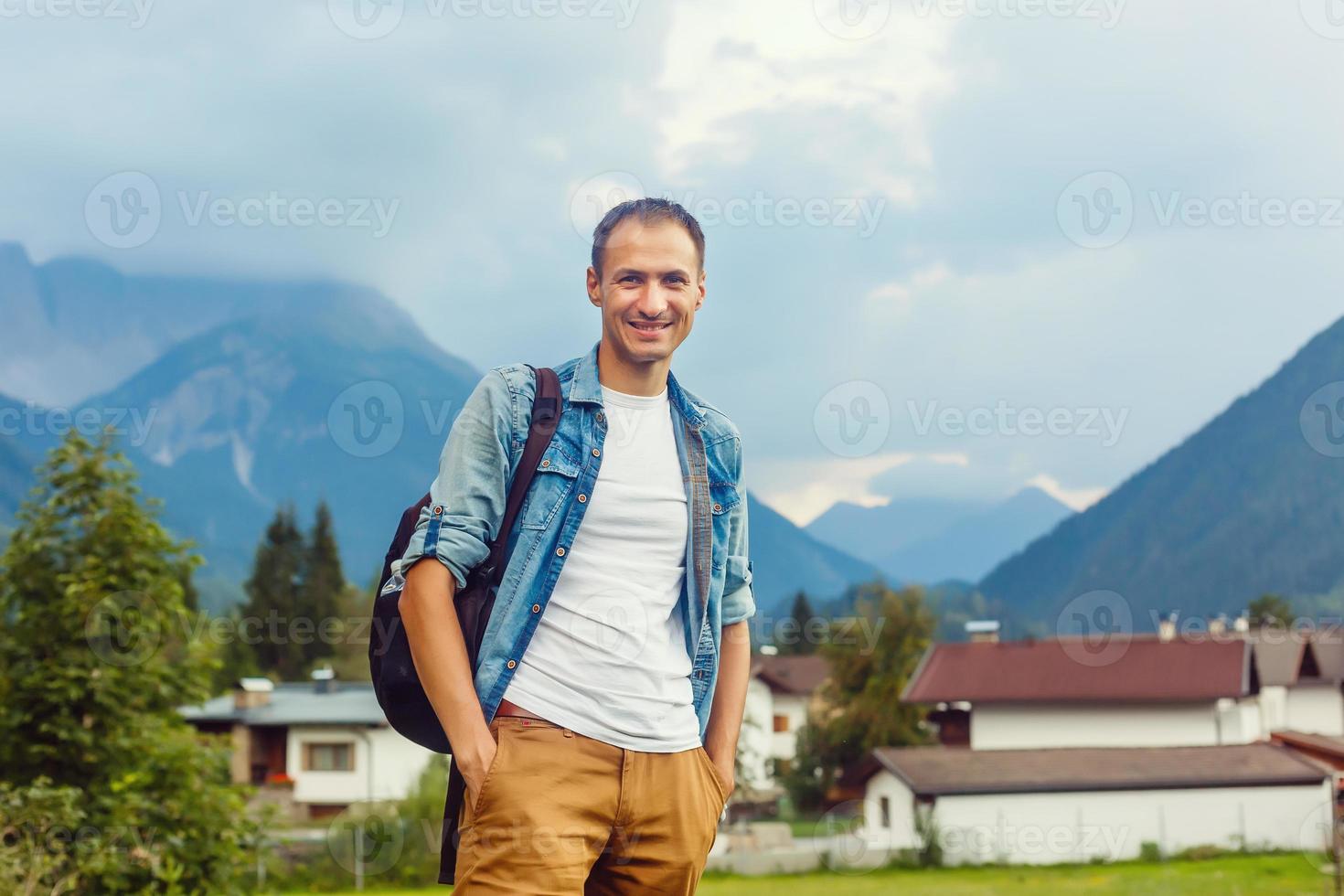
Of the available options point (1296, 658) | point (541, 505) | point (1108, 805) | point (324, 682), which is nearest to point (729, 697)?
point (541, 505)

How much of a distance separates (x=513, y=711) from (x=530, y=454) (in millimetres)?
554

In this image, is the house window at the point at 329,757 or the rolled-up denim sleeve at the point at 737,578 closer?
the rolled-up denim sleeve at the point at 737,578

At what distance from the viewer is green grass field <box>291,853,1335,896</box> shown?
103 ft

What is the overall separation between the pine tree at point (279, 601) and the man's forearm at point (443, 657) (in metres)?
79.5

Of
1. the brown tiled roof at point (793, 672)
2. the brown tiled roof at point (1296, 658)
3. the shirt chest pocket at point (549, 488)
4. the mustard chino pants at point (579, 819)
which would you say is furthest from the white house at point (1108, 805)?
the shirt chest pocket at point (549, 488)

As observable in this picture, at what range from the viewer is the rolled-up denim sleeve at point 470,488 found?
9.73 ft

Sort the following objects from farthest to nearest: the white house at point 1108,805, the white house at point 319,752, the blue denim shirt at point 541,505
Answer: the white house at point 319,752 < the white house at point 1108,805 < the blue denim shirt at point 541,505

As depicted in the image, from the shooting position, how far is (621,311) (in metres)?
3.24

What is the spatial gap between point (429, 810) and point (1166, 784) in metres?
21.7

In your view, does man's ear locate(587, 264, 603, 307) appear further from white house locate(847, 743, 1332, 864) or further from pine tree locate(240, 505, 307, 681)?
pine tree locate(240, 505, 307, 681)

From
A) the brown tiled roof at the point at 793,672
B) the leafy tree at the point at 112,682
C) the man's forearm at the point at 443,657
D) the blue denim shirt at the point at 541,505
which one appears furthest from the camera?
the brown tiled roof at the point at 793,672

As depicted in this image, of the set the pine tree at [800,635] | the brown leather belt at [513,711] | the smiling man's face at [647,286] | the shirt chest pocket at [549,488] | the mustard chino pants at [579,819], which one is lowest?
the mustard chino pants at [579,819]

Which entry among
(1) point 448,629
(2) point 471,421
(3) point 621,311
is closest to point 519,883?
(1) point 448,629

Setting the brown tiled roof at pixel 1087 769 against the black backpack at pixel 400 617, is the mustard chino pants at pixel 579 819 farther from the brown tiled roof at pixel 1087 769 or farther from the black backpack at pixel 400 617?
the brown tiled roof at pixel 1087 769
